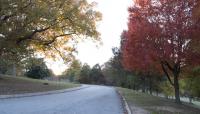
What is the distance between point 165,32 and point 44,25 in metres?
12.5

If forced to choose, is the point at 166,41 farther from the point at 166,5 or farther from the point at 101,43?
the point at 101,43

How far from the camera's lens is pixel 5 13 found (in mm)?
35250

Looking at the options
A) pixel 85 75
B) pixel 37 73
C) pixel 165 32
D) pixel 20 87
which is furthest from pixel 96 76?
pixel 165 32

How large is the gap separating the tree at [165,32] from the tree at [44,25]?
746cm

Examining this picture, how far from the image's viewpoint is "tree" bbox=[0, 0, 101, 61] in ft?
114

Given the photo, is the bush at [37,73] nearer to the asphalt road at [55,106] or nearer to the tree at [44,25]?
the tree at [44,25]

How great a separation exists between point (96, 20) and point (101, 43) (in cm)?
282

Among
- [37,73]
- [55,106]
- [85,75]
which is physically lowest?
[55,106]

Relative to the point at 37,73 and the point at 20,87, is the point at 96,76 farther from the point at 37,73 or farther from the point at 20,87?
the point at 20,87

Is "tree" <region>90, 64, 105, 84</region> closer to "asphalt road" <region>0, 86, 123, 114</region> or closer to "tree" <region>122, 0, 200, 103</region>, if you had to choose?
"tree" <region>122, 0, 200, 103</region>

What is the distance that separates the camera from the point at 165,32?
3064cm

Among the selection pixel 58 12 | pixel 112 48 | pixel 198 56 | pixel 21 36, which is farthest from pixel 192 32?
pixel 112 48

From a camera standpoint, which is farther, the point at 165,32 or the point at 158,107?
the point at 165,32

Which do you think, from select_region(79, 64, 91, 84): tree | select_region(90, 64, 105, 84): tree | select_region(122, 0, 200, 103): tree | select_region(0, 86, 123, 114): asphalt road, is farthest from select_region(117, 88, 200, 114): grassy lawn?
select_region(79, 64, 91, 84): tree
